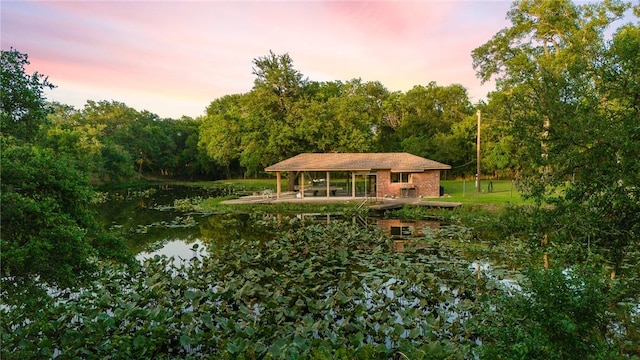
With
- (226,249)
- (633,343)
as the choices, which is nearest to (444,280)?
(633,343)

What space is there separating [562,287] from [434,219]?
54.4ft

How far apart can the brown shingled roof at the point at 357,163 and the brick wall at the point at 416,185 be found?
2.65ft

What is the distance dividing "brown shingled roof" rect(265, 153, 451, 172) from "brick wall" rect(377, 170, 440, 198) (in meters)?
0.81

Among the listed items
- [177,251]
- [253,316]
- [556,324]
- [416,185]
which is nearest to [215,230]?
[177,251]

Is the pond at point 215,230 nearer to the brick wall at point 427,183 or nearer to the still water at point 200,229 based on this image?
the still water at point 200,229

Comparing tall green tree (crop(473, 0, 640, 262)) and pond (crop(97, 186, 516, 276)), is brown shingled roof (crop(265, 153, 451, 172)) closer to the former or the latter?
pond (crop(97, 186, 516, 276))

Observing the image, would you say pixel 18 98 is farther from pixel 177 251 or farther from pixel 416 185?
pixel 416 185

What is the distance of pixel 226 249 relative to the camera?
13.6m

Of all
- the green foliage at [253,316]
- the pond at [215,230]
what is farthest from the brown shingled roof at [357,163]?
the green foliage at [253,316]

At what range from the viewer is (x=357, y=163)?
95.2 ft

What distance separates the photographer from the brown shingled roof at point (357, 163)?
28422 mm

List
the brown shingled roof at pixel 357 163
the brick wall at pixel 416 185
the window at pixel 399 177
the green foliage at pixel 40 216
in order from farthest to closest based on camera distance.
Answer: the window at pixel 399 177
the brick wall at pixel 416 185
the brown shingled roof at pixel 357 163
the green foliage at pixel 40 216

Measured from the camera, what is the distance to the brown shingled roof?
93.2 feet

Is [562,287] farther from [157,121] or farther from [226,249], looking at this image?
[157,121]
